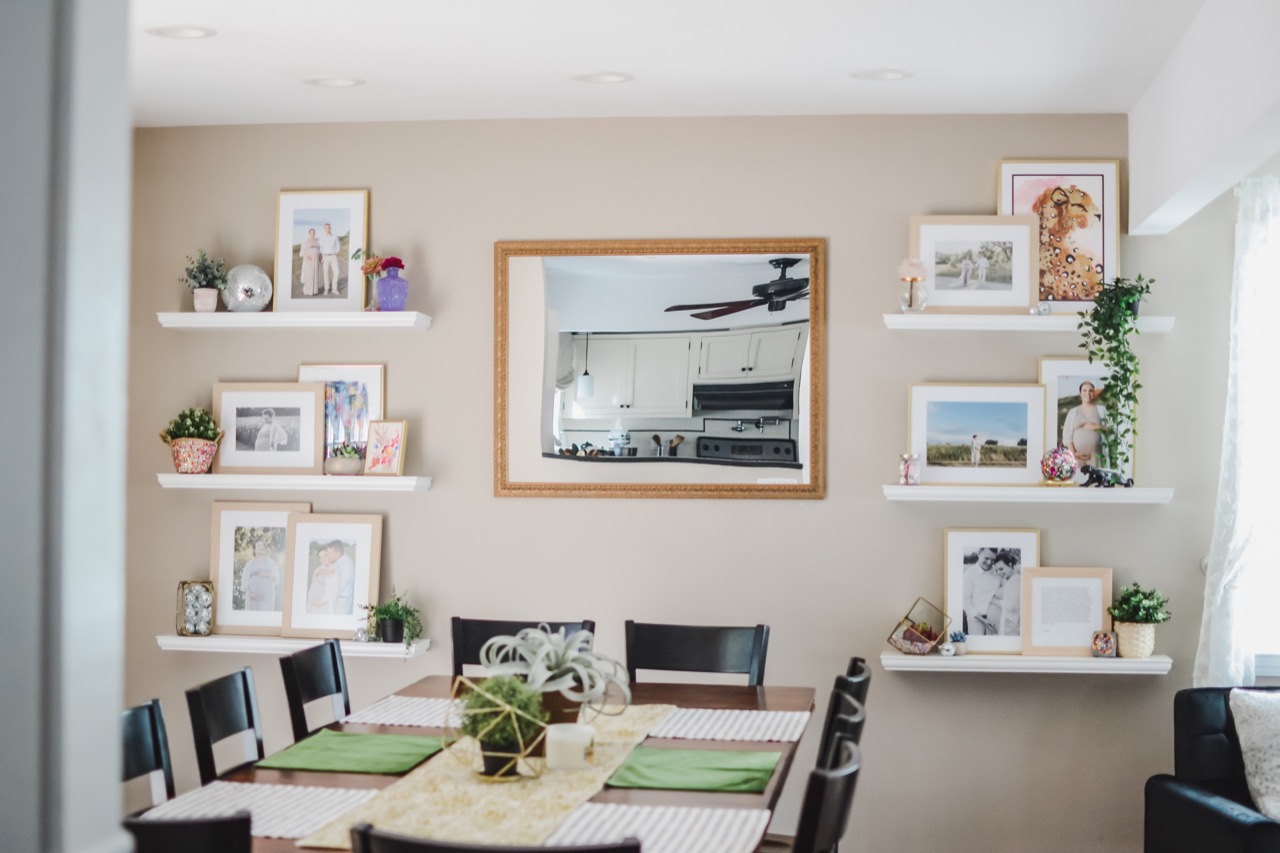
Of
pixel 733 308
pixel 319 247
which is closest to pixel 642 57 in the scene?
pixel 733 308

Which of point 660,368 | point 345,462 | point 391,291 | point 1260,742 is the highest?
point 391,291

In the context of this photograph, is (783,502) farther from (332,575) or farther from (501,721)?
(501,721)

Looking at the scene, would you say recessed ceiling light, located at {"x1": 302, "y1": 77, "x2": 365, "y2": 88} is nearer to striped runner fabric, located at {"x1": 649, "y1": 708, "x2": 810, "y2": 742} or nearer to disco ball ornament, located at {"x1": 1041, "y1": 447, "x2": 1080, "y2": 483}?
striped runner fabric, located at {"x1": 649, "y1": 708, "x2": 810, "y2": 742}

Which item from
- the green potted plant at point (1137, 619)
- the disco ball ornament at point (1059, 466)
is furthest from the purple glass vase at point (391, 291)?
the green potted plant at point (1137, 619)

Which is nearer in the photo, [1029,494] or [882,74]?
[882,74]

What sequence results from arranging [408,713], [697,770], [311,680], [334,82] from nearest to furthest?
[697,770] < [408,713] < [311,680] < [334,82]

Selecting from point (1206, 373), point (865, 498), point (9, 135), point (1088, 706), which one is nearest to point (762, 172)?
point (865, 498)

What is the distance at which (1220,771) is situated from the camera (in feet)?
12.5

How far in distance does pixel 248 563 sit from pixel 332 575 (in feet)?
1.16

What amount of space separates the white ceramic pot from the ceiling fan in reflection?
Answer: 1.66 m

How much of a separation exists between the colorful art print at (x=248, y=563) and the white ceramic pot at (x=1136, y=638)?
3083mm

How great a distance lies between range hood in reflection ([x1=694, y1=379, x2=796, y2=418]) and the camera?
457 cm

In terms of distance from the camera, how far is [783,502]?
15.0ft

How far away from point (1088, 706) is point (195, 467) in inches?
137
